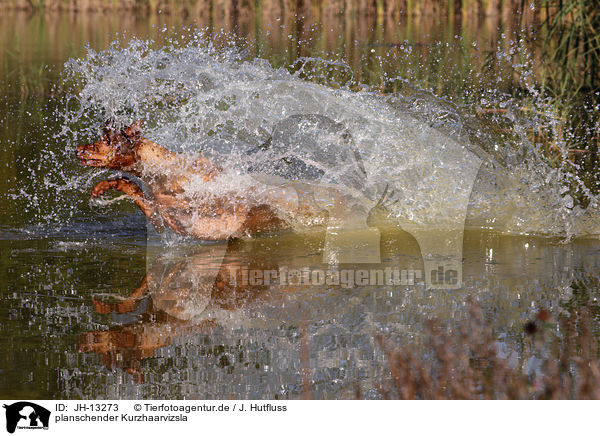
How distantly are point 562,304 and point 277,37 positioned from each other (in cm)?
1440

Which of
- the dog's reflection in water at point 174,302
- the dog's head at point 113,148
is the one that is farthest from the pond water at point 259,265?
the dog's head at point 113,148

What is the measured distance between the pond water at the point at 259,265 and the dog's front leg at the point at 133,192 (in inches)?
7.3

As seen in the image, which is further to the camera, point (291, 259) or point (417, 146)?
point (417, 146)

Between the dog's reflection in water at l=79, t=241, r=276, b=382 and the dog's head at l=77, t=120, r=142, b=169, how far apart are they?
809 millimetres

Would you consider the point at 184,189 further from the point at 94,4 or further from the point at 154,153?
the point at 94,4

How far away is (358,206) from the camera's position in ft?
24.4

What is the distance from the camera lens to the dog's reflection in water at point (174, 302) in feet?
15.8

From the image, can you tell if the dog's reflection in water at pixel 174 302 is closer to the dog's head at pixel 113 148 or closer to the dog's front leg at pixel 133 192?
the dog's front leg at pixel 133 192

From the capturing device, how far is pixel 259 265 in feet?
20.7

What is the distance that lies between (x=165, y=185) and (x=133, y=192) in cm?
24

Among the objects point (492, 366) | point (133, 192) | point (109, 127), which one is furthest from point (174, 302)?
point (492, 366)

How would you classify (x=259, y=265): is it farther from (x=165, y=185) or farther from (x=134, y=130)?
(x=134, y=130)

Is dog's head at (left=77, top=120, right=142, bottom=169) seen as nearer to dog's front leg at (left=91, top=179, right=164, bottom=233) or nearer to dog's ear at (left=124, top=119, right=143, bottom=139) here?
dog's ear at (left=124, top=119, right=143, bottom=139)

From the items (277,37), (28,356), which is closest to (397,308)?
(28,356)
